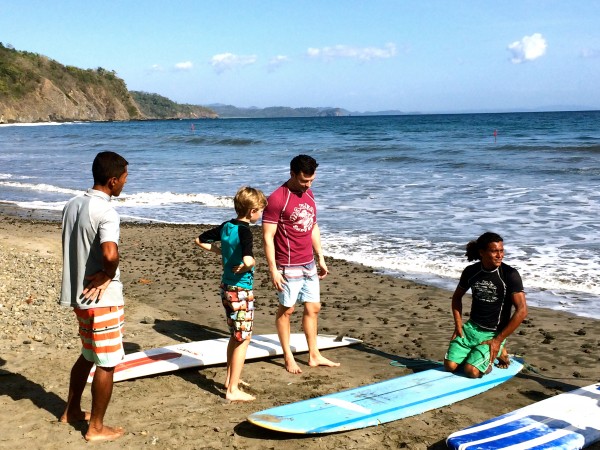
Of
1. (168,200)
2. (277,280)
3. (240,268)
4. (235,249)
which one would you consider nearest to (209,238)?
(235,249)

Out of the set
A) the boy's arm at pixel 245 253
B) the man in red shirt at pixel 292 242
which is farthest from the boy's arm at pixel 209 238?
the man in red shirt at pixel 292 242

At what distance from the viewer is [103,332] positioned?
414 cm


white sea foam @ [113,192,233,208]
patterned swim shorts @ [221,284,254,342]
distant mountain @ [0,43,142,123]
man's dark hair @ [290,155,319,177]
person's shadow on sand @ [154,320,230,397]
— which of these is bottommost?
person's shadow on sand @ [154,320,230,397]

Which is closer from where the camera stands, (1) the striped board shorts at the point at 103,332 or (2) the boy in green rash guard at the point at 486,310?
(1) the striped board shorts at the point at 103,332

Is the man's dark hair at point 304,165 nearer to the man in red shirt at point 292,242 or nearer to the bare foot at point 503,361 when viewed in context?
the man in red shirt at point 292,242

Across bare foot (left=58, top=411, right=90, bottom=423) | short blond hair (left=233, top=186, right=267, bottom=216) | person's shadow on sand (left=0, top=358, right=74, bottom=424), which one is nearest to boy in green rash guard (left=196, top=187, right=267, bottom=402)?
short blond hair (left=233, top=186, right=267, bottom=216)

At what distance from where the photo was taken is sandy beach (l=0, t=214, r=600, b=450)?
4590 mm

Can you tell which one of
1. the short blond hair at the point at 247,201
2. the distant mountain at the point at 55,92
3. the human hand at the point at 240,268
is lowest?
the human hand at the point at 240,268

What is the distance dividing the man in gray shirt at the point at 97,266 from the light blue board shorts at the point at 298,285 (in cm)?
179

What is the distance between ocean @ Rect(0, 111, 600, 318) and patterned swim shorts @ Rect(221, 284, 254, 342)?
494cm

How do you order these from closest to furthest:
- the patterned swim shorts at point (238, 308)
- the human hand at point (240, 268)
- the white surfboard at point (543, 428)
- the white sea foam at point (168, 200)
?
the white surfboard at point (543, 428)
the human hand at point (240, 268)
the patterned swim shorts at point (238, 308)
the white sea foam at point (168, 200)

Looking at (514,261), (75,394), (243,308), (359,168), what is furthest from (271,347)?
(359,168)

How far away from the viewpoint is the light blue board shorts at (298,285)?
5.68m

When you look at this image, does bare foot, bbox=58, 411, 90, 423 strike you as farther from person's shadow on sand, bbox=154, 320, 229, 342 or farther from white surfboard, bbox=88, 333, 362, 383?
person's shadow on sand, bbox=154, 320, 229, 342
